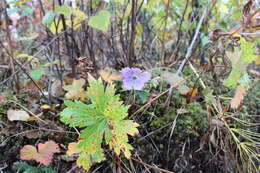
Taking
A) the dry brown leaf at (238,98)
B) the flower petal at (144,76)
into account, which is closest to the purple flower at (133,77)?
the flower petal at (144,76)

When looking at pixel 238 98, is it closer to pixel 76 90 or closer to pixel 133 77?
pixel 133 77

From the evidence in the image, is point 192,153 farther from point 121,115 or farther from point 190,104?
point 121,115

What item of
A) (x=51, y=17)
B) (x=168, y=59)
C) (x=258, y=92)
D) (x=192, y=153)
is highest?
(x=51, y=17)

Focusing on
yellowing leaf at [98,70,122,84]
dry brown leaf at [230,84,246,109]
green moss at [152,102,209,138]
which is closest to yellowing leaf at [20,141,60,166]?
yellowing leaf at [98,70,122,84]

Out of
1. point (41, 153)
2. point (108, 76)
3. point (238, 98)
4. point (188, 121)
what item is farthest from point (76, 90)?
point (238, 98)

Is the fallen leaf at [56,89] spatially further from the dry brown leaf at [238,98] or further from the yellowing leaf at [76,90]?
the dry brown leaf at [238,98]

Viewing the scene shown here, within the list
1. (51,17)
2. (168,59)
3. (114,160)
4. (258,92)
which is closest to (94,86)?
(114,160)

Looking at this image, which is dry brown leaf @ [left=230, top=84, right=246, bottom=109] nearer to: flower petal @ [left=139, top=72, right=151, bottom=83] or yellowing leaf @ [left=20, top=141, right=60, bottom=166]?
flower petal @ [left=139, top=72, right=151, bottom=83]
